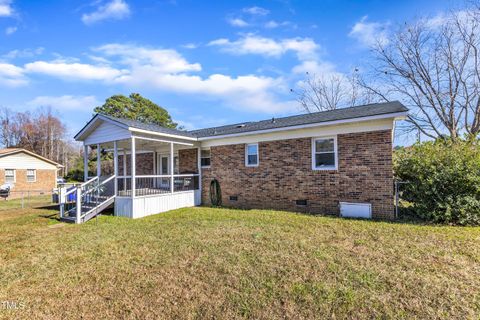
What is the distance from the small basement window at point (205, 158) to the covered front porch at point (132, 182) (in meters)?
0.22

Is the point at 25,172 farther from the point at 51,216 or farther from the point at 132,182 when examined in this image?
the point at 132,182

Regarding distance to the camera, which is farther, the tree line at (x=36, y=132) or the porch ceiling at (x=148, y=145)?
the tree line at (x=36, y=132)

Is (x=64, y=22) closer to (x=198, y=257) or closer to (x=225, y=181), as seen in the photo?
(x=225, y=181)

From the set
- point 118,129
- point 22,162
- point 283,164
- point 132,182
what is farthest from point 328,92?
point 22,162

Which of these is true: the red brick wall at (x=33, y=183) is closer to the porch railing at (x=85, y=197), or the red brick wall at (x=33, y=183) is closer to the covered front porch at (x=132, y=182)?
the covered front porch at (x=132, y=182)

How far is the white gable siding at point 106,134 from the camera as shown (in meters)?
9.58

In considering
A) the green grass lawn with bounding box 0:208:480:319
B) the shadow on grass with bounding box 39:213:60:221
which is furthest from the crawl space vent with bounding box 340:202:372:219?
the shadow on grass with bounding box 39:213:60:221

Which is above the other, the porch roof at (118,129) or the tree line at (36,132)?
the tree line at (36,132)

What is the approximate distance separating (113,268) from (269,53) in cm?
1299

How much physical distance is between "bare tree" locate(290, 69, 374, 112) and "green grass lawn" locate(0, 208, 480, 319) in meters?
20.1

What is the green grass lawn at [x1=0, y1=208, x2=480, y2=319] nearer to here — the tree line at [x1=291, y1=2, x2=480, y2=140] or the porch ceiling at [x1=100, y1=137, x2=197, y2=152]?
the porch ceiling at [x1=100, y1=137, x2=197, y2=152]

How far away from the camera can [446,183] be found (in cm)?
709

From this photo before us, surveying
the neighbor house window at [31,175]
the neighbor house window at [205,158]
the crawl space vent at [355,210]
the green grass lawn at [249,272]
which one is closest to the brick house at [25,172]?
the neighbor house window at [31,175]

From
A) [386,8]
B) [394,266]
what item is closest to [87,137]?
[394,266]
